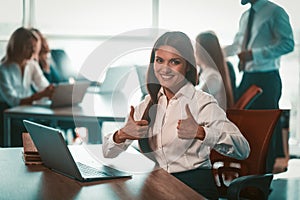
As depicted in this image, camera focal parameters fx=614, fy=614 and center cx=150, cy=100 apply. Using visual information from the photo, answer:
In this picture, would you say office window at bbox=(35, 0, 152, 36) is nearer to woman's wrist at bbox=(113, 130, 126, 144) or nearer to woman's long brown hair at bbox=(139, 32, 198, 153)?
woman's long brown hair at bbox=(139, 32, 198, 153)

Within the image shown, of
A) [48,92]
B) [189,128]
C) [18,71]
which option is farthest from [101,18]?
[189,128]

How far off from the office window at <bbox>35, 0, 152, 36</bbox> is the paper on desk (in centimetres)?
386

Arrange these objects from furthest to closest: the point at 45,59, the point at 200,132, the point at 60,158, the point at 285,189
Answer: the point at 45,59, the point at 285,189, the point at 200,132, the point at 60,158

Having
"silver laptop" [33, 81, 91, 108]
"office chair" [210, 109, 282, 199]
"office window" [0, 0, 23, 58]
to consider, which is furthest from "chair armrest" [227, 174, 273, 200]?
"office window" [0, 0, 23, 58]

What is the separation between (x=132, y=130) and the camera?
78.4 inches

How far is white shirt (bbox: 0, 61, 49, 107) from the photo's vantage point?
447 centimetres

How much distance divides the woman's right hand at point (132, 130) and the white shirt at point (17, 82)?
8.17 ft

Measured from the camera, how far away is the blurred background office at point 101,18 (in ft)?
19.1

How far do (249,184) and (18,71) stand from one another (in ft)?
9.10

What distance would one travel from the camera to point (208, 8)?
5.84 metres

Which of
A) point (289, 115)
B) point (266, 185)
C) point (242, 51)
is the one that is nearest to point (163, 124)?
point (266, 185)

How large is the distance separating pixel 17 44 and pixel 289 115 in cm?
225

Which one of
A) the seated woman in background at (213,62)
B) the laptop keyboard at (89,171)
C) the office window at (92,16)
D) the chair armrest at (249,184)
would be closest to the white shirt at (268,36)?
the seated woman in background at (213,62)

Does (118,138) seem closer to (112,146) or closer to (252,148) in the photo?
(112,146)
